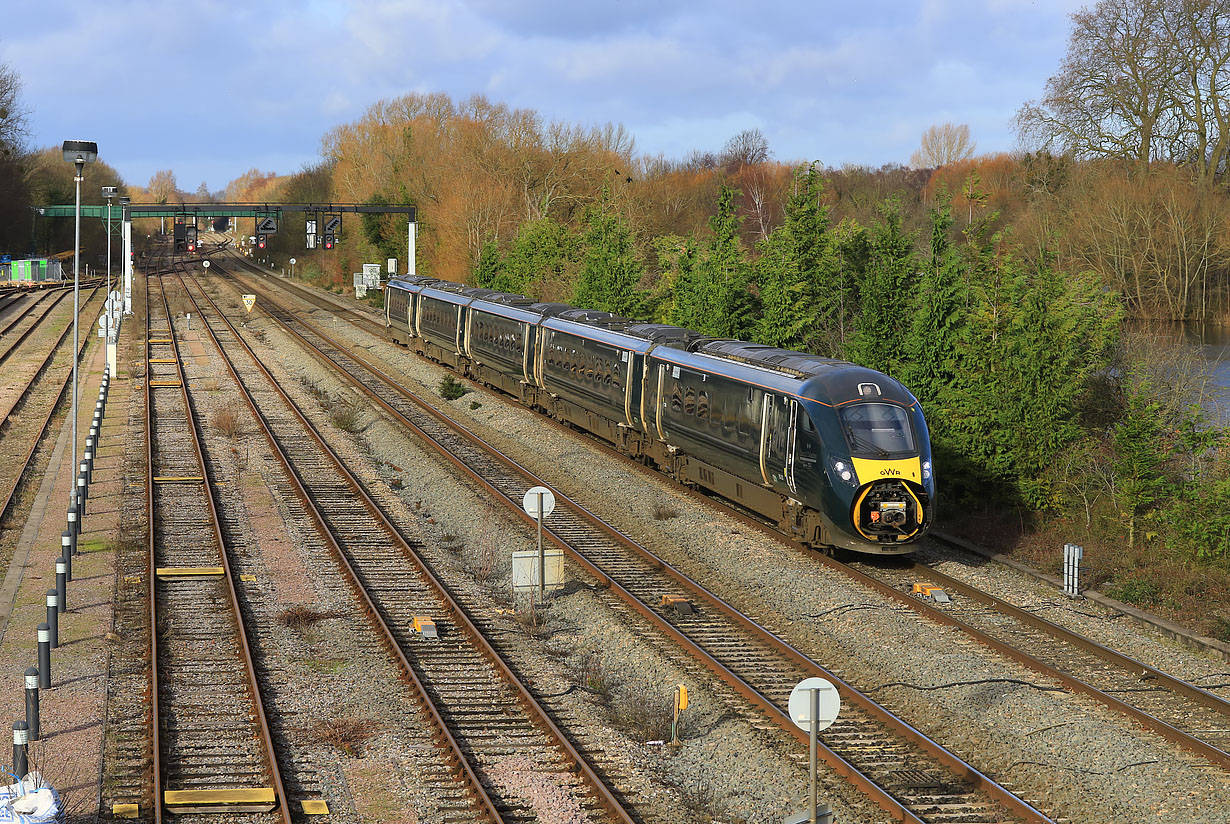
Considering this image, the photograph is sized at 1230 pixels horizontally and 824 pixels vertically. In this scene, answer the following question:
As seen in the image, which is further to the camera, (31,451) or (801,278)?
(801,278)

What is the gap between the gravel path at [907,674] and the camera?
1089cm

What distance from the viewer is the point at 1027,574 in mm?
18453

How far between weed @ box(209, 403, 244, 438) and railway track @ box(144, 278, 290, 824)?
5059 millimetres

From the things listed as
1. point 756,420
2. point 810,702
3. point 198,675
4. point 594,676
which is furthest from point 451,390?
point 810,702

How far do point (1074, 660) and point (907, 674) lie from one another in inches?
88.9

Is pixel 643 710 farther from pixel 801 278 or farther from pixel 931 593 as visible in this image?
pixel 801 278

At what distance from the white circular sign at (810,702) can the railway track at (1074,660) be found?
16.9 feet

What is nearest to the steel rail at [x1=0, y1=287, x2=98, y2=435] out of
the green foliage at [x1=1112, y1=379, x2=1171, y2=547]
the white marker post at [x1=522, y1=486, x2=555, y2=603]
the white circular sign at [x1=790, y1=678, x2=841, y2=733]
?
the white marker post at [x1=522, y1=486, x2=555, y2=603]

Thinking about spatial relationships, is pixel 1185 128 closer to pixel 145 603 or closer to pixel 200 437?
pixel 200 437

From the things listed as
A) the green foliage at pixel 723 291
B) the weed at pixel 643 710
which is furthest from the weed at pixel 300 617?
the green foliage at pixel 723 291

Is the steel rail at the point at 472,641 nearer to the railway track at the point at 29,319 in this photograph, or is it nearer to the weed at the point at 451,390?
the weed at the point at 451,390

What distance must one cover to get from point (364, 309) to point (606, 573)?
53048mm

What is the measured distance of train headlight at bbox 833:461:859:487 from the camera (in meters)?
17.5

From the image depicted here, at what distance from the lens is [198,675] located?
13.5 meters
